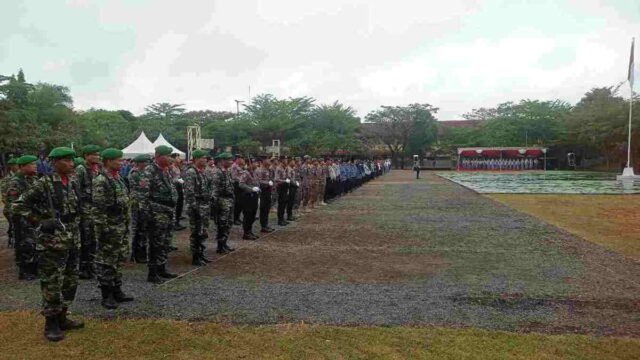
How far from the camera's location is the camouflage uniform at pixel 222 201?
27.3 ft

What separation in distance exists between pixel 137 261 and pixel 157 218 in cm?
199

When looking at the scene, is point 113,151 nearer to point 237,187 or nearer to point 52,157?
point 52,157

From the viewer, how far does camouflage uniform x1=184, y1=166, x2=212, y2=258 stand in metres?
7.48

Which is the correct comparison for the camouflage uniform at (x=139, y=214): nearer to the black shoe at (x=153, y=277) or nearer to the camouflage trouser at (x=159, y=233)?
the camouflage trouser at (x=159, y=233)

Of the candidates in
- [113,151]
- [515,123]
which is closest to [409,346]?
[113,151]

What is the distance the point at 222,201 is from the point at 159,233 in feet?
6.70

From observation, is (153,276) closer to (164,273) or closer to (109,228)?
(164,273)

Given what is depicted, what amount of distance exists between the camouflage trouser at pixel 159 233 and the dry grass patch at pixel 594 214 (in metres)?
7.63

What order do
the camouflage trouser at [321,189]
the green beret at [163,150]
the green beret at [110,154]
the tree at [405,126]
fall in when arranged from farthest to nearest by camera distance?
the tree at [405,126]
the camouflage trouser at [321,189]
the green beret at [163,150]
the green beret at [110,154]

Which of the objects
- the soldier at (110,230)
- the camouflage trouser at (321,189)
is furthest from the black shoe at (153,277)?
the camouflage trouser at (321,189)

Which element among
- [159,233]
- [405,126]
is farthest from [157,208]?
[405,126]

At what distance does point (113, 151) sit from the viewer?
5898mm

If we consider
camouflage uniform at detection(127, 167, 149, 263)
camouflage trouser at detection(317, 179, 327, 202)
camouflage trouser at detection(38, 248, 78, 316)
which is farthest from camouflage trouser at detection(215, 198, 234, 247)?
camouflage trouser at detection(317, 179, 327, 202)

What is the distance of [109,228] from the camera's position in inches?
222
